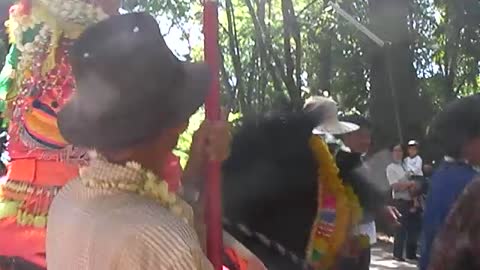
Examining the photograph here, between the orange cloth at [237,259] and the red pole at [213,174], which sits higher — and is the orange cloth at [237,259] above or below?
below

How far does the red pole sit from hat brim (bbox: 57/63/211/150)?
0.39 feet

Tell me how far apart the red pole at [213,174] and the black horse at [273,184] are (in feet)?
2.58

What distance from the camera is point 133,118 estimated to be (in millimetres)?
1610

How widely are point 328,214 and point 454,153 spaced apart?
2.35 ft

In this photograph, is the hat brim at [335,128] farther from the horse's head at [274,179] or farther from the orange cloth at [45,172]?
the orange cloth at [45,172]

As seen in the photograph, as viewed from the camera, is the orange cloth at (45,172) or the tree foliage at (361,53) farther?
the tree foliage at (361,53)

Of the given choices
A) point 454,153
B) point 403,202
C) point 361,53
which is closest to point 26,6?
point 454,153

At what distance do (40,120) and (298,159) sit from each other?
875mm

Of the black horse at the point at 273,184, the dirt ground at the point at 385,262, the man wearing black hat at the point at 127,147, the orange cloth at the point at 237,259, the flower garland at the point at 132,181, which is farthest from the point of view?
the dirt ground at the point at 385,262

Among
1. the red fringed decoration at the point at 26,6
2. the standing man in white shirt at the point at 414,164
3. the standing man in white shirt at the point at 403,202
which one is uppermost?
the red fringed decoration at the point at 26,6

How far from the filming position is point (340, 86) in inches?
683

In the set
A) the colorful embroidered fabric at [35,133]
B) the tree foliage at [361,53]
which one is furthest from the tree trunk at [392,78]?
the colorful embroidered fabric at [35,133]

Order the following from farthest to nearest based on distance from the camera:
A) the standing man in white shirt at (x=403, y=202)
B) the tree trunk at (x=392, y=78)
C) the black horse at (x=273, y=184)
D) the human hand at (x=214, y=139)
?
1. the tree trunk at (x=392, y=78)
2. the standing man in white shirt at (x=403, y=202)
3. the black horse at (x=273, y=184)
4. the human hand at (x=214, y=139)

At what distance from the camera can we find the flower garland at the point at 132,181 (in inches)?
66.4
